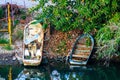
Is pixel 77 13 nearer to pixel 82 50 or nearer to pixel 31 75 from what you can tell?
pixel 82 50

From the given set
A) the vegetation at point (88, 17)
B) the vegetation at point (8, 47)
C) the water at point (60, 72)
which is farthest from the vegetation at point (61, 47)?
the vegetation at point (8, 47)

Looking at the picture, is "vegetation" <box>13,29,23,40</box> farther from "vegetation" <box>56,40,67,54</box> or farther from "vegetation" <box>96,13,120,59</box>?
"vegetation" <box>96,13,120,59</box>

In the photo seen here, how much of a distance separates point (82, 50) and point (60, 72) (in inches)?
48.6

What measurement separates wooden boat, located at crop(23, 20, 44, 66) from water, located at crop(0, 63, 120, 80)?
255 mm

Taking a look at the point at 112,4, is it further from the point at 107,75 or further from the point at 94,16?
the point at 107,75

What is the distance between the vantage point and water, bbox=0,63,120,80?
15680 millimetres

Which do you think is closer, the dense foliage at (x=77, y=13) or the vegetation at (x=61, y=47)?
the dense foliage at (x=77, y=13)

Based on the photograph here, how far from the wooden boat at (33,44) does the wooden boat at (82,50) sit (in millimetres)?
1056

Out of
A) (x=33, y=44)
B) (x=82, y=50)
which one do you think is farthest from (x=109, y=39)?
(x=33, y=44)

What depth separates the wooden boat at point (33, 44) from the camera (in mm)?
16172

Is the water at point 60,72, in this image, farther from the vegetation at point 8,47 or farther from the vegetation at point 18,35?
the vegetation at point 18,35

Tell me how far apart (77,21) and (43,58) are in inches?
63.3

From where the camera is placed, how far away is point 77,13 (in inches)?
653

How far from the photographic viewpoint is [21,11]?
60.3 ft
